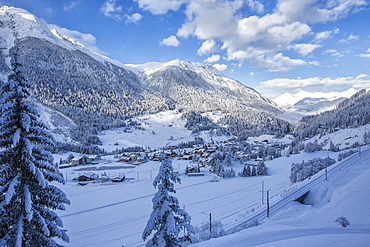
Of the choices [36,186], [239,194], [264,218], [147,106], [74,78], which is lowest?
[239,194]

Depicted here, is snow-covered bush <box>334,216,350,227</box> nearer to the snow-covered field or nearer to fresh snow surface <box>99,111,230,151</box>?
the snow-covered field

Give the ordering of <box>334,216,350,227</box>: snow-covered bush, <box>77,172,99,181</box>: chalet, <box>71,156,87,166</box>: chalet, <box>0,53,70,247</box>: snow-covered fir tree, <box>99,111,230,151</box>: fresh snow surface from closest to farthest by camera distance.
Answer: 1. <box>0,53,70,247</box>: snow-covered fir tree
2. <box>334,216,350,227</box>: snow-covered bush
3. <box>77,172,99,181</box>: chalet
4. <box>71,156,87,166</box>: chalet
5. <box>99,111,230,151</box>: fresh snow surface

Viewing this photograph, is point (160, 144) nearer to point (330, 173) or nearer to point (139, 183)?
point (139, 183)

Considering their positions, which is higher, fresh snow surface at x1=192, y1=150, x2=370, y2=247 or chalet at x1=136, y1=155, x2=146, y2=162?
fresh snow surface at x1=192, y1=150, x2=370, y2=247

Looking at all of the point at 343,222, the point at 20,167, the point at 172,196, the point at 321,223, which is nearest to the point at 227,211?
the point at 321,223

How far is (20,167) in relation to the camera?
230 inches

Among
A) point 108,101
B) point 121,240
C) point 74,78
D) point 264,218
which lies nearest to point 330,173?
point 264,218

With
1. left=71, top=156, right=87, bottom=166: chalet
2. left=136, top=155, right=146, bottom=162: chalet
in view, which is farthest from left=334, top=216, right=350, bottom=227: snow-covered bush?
left=71, top=156, right=87, bottom=166: chalet

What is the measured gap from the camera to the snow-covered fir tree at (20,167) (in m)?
5.49

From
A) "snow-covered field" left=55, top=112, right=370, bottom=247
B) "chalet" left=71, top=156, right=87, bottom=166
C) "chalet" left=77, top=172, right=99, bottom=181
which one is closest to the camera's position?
"snow-covered field" left=55, top=112, right=370, bottom=247

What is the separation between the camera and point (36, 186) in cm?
611

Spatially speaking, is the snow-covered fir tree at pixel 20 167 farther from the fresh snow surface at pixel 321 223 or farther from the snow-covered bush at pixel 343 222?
the snow-covered bush at pixel 343 222

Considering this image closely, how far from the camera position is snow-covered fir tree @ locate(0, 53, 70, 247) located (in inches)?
216

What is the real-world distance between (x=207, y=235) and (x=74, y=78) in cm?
21143
